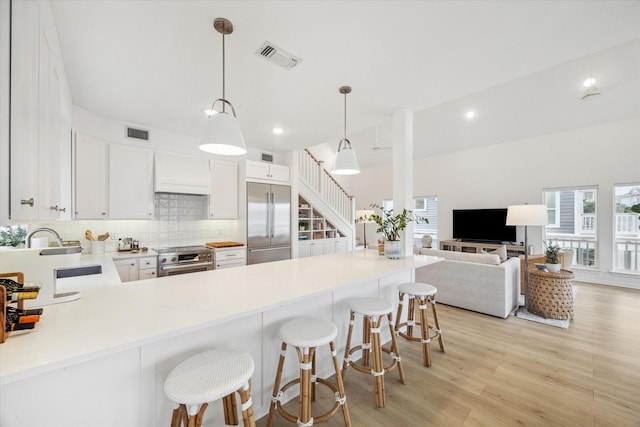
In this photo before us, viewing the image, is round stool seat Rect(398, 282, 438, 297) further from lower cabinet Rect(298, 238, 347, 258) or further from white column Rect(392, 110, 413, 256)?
lower cabinet Rect(298, 238, 347, 258)

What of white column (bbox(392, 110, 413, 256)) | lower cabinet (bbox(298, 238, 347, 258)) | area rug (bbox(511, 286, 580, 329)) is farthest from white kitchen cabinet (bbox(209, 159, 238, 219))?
area rug (bbox(511, 286, 580, 329))

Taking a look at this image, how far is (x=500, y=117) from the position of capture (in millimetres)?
5344

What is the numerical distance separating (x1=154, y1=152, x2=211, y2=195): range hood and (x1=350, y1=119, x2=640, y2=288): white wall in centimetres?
549

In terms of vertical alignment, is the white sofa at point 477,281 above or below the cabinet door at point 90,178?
below

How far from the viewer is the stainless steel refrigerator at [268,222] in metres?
4.36

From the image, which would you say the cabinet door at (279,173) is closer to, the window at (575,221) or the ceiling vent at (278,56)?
the ceiling vent at (278,56)

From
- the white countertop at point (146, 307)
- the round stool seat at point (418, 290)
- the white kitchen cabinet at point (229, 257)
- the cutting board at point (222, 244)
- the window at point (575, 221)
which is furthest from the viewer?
the window at point (575, 221)

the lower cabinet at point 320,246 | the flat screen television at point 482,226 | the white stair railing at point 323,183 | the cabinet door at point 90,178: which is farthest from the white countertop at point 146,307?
the flat screen television at point 482,226

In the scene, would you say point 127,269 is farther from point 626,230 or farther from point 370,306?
point 626,230

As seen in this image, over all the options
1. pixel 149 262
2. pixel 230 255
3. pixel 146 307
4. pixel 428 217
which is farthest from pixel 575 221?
pixel 149 262

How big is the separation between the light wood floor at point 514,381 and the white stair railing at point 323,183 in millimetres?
3516

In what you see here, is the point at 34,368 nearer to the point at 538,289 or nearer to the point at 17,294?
the point at 17,294

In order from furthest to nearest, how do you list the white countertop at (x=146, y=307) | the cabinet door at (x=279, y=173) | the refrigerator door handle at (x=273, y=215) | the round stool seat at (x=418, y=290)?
the cabinet door at (x=279, y=173)
the refrigerator door handle at (x=273, y=215)
the round stool seat at (x=418, y=290)
the white countertop at (x=146, y=307)

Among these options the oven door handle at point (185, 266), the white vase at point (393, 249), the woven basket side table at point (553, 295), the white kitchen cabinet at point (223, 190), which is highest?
the white kitchen cabinet at point (223, 190)
